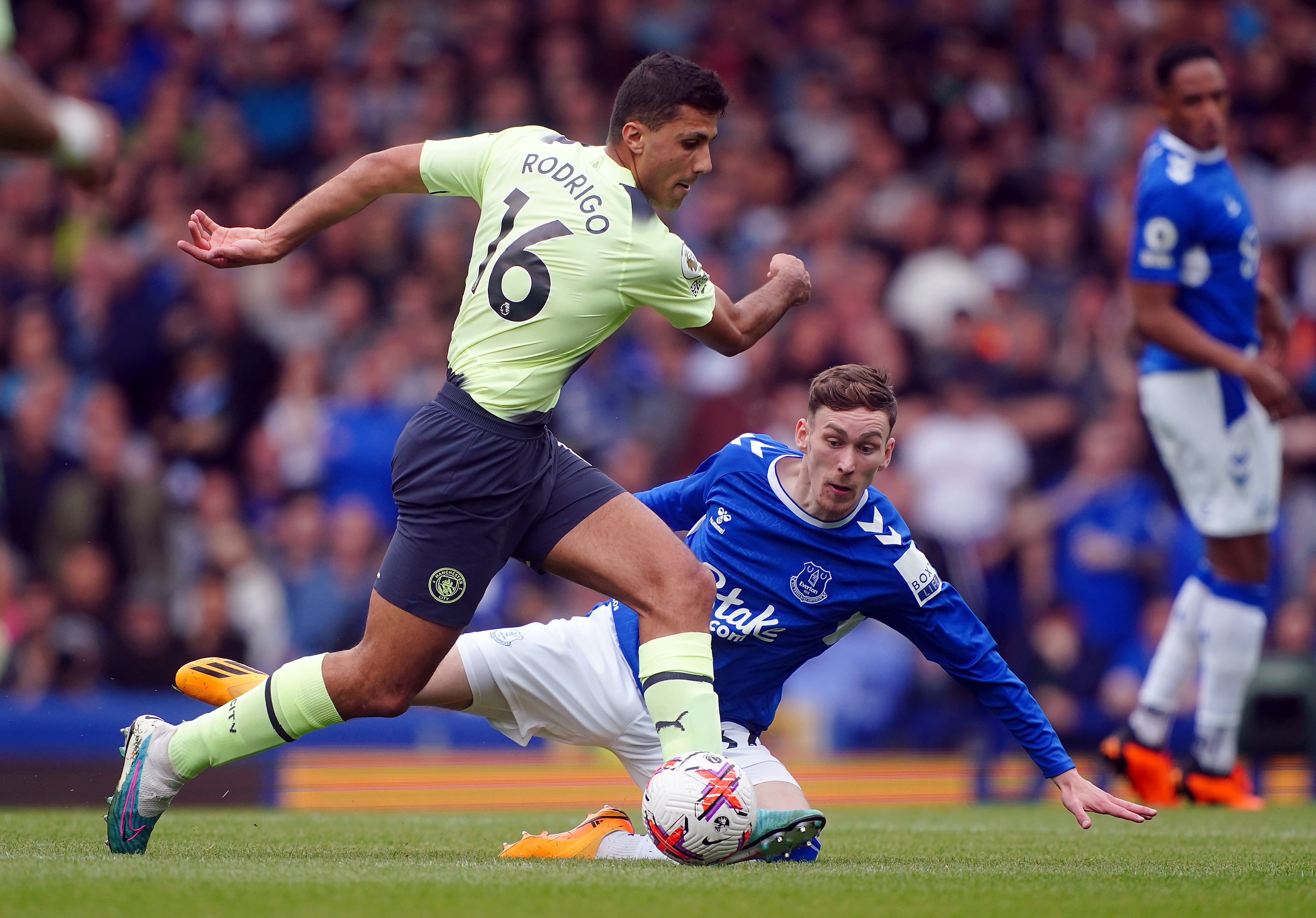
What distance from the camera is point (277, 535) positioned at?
1009 cm

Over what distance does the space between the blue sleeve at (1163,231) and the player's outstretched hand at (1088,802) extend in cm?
289

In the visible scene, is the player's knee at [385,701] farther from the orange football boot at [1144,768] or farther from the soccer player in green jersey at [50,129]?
the orange football boot at [1144,768]

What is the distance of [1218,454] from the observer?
685cm

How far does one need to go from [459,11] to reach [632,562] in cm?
964

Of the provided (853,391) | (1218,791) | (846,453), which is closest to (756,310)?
(853,391)

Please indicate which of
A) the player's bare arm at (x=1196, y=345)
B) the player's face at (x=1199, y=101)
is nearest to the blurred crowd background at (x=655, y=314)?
the player's bare arm at (x=1196, y=345)

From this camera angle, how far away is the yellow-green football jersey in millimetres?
4551

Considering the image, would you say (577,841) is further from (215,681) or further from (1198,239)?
(1198,239)

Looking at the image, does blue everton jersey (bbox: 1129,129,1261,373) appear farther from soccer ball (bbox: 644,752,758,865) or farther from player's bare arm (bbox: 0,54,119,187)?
player's bare arm (bbox: 0,54,119,187)

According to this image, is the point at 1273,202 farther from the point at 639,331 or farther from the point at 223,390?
the point at 223,390

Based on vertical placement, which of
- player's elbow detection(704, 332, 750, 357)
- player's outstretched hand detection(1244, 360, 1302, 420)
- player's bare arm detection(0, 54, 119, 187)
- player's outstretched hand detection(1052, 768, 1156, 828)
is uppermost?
player's bare arm detection(0, 54, 119, 187)

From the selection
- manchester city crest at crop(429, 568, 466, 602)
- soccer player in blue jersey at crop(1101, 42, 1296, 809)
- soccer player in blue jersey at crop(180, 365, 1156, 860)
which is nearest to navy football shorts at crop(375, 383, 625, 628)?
manchester city crest at crop(429, 568, 466, 602)

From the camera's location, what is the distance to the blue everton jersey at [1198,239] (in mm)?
6742

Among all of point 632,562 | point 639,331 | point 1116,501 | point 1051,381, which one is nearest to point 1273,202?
point 1051,381
